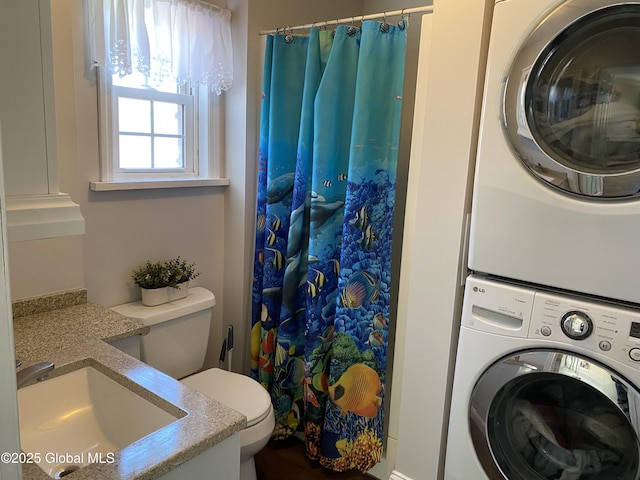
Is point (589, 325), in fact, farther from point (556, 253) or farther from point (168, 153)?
point (168, 153)

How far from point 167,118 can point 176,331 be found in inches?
37.4

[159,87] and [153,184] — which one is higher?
[159,87]

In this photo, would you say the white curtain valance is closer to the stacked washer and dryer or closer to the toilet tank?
the toilet tank

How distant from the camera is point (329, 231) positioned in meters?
2.01

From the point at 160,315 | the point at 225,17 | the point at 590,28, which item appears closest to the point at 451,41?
the point at 590,28

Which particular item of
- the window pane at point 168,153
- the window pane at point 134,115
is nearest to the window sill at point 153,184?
the window pane at point 168,153

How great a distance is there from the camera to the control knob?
1.26 meters

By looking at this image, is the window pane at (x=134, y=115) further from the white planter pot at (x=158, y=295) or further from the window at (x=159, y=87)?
the white planter pot at (x=158, y=295)

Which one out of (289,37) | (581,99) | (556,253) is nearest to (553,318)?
(556,253)

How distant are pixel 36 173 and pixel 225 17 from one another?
4.76ft

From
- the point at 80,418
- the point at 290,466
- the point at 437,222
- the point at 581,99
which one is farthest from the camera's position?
the point at 290,466

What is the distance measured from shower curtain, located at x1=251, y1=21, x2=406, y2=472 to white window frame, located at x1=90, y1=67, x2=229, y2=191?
0.27 meters

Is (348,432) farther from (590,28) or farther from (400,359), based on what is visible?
(590,28)

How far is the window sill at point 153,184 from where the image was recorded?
185 centimetres
